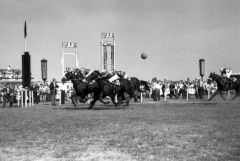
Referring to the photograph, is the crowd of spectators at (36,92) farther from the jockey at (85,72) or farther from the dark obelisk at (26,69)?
the jockey at (85,72)

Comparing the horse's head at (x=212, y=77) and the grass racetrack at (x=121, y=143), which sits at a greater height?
the horse's head at (x=212, y=77)

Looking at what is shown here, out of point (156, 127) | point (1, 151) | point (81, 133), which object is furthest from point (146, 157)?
point (156, 127)

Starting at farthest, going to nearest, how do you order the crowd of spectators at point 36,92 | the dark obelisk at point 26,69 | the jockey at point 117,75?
the crowd of spectators at point 36,92 < the dark obelisk at point 26,69 < the jockey at point 117,75

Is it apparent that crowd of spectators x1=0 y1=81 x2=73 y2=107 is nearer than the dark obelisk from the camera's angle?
No

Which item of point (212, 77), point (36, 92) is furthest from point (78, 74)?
point (36, 92)

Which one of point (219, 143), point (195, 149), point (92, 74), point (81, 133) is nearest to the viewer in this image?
point (195, 149)

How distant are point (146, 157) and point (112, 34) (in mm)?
25786

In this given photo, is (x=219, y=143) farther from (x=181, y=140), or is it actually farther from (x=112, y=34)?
(x=112, y=34)

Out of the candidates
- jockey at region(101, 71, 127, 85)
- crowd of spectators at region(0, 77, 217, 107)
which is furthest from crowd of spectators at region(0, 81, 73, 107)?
jockey at region(101, 71, 127, 85)

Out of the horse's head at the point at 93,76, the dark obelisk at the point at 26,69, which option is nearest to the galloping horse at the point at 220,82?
the horse's head at the point at 93,76

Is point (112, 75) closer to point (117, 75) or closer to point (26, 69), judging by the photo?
point (117, 75)

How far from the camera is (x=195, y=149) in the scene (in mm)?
7770

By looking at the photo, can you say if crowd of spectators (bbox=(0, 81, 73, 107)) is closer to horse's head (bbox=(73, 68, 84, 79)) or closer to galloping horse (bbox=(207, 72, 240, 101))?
horse's head (bbox=(73, 68, 84, 79))

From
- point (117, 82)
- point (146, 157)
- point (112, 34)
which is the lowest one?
Answer: point (146, 157)
